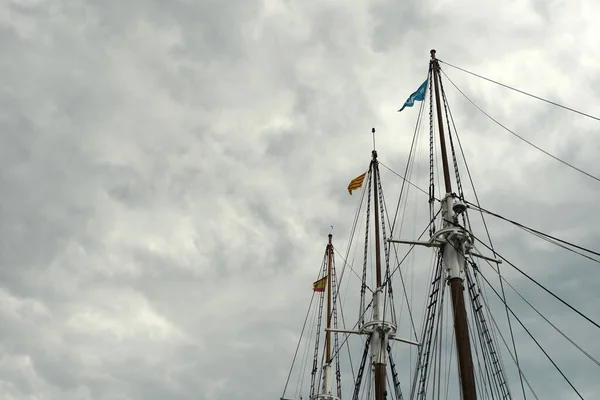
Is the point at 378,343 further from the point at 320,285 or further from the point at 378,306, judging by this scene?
the point at 320,285

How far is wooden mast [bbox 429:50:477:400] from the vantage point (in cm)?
2611

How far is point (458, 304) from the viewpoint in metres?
28.9

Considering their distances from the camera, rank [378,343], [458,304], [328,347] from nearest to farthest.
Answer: [458,304], [378,343], [328,347]

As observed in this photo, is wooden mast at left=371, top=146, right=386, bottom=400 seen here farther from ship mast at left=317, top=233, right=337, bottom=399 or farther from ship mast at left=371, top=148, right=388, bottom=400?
ship mast at left=317, top=233, right=337, bottom=399

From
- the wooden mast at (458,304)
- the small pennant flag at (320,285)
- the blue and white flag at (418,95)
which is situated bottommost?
the wooden mast at (458,304)

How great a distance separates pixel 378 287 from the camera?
1901 inches

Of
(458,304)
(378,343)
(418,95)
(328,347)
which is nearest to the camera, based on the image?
(458,304)

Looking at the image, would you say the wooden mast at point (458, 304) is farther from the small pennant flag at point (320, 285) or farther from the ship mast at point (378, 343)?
the small pennant flag at point (320, 285)

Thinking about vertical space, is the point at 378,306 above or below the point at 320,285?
below

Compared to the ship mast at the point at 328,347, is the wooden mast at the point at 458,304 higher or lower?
lower

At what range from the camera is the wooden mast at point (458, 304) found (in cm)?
2611

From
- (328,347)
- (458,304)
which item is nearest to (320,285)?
(328,347)

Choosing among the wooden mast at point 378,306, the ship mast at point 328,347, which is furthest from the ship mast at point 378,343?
the ship mast at point 328,347

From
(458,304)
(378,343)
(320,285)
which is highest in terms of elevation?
(320,285)
